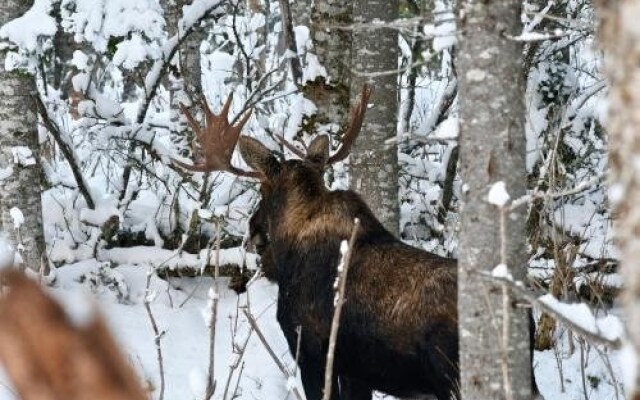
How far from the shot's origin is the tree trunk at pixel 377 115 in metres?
7.12

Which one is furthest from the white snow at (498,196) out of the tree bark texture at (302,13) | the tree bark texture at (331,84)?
the tree bark texture at (302,13)

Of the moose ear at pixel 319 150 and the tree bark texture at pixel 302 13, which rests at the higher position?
the tree bark texture at pixel 302 13

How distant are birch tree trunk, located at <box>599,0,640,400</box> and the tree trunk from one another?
235 inches

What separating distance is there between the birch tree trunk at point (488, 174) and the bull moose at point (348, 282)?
1449mm

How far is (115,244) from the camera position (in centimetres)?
909

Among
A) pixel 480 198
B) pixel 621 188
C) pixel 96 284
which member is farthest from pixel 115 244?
pixel 621 188

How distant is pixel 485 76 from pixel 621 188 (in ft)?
6.21

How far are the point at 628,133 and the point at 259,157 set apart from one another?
17.0 feet

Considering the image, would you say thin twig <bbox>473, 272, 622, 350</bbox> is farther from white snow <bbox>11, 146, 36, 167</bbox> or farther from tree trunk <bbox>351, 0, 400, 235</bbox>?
white snow <bbox>11, 146, 36, 167</bbox>

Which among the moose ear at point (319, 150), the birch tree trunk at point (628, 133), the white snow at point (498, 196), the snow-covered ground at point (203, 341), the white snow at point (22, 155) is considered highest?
the birch tree trunk at point (628, 133)

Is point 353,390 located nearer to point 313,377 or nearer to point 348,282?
point 313,377

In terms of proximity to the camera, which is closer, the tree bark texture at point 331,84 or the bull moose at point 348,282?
the bull moose at point 348,282

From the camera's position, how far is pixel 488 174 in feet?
9.94

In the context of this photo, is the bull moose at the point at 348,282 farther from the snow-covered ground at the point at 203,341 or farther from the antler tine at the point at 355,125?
the snow-covered ground at the point at 203,341
